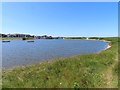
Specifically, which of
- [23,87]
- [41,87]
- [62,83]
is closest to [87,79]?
[62,83]

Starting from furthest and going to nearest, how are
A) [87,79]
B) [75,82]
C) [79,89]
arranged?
[87,79] < [75,82] < [79,89]

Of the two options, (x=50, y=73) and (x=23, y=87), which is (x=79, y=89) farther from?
(x=50, y=73)

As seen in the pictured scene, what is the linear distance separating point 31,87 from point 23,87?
1.29ft

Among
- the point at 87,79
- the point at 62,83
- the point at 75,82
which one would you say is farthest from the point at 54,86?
the point at 87,79

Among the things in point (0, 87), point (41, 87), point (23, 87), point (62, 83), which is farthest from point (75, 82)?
point (0, 87)

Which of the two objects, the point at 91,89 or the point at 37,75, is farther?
the point at 37,75

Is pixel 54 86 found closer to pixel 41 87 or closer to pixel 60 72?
pixel 41 87

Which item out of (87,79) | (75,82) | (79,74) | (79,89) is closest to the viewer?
(79,89)

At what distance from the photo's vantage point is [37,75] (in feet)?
44.9

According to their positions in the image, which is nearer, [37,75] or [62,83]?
[62,83]

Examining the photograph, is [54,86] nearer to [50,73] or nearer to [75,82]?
[75,82]

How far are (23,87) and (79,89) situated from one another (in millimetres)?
2768

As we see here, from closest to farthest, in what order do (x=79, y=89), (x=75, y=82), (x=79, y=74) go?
(x=79, y=89) < (x=75, y=82) < (x=79, y=74)

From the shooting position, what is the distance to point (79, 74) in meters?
14.1
